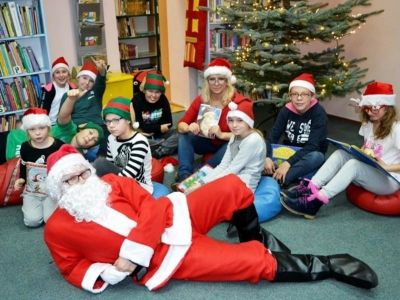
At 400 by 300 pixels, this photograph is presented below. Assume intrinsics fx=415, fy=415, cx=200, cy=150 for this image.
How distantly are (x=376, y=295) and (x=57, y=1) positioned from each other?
438 centimetres

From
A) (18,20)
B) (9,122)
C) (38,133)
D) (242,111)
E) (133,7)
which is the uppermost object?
(133,7)

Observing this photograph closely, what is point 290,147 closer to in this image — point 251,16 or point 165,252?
point 251,16

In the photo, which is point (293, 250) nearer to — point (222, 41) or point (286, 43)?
point (286, 43)

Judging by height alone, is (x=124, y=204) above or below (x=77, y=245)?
above

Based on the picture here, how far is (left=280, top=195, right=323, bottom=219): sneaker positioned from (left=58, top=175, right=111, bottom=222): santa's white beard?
4.50 feet

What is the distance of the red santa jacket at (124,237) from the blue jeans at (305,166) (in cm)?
126

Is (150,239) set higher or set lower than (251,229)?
higher

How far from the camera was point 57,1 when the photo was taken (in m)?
4.73

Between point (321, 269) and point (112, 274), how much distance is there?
1.06 meters

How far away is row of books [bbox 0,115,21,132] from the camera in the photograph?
172 inches

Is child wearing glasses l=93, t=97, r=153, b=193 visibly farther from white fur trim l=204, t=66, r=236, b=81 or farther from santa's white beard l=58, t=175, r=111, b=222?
white fur trim l=204, t=66, r=236, b=81

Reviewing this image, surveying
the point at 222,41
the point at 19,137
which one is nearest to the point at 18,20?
the point at 19,137

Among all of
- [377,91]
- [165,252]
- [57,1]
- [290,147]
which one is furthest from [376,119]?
[57,1]

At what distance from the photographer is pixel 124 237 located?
1.98m
